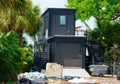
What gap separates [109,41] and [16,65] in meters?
18.6

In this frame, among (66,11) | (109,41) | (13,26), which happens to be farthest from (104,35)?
(13,26)

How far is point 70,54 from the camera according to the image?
3016cm

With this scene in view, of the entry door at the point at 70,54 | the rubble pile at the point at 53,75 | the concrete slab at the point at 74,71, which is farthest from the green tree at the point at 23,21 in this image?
the concrete slab at the point at 74,71

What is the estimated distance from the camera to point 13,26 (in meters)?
26.6

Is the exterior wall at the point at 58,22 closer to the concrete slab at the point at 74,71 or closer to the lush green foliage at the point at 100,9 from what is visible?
the lush green foliage at the point at 100,9

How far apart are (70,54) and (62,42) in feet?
3.75

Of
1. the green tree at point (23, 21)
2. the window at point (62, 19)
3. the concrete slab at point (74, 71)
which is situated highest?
the window at point (62, 19)

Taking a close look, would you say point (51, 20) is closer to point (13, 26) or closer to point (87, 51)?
point (87, 51)

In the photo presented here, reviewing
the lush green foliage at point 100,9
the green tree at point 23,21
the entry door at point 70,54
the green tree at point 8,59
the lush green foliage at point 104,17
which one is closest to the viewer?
the green tree at point 8,59

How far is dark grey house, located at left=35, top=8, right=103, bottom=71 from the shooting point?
3005cm

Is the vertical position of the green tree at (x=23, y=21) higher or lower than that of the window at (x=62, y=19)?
lower

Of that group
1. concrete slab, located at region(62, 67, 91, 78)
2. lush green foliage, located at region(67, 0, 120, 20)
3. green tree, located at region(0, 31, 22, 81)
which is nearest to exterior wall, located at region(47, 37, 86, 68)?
concrete slab, located at region(62, 67, 91, 78)

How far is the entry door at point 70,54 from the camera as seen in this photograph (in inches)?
1179

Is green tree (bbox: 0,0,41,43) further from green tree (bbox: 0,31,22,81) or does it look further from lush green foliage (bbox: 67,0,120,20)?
lush green foliage (bbox: 67,0,120,20)
